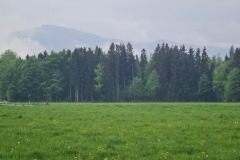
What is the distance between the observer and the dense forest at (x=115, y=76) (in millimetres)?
123500

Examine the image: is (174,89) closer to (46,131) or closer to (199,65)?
(199,65)

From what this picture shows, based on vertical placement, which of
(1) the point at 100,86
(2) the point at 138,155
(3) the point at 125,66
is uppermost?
(3) the point at 125,66

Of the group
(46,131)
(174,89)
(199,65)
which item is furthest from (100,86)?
(46,131)

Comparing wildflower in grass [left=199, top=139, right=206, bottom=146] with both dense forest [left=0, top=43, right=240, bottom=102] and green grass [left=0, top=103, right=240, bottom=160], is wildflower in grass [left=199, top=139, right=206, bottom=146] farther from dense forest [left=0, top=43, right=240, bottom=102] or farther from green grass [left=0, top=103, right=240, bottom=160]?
dense forest [left=0, top=43, right=240, bottom=102]

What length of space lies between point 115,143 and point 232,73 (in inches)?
4145

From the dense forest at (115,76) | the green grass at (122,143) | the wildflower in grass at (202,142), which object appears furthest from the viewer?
the dense forest at (115,76)

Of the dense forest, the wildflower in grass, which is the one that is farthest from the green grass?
the dense forest

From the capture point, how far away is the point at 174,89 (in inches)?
5064

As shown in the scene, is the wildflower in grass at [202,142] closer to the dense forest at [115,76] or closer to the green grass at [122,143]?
the green grass at [122,143]

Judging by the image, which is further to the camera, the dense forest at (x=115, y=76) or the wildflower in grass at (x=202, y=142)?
the dense forest at (x=115, y=76)

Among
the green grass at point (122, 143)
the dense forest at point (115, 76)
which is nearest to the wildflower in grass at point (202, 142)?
the green grass at point (122, 143)

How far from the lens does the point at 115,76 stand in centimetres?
14400

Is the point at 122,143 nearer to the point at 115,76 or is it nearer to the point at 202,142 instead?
the point at 202,142

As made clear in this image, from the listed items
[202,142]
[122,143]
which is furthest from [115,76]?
[202,142]
